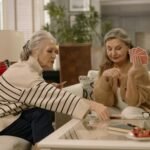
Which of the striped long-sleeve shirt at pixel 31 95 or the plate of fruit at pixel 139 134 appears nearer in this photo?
the plate of fruit at pixel 139 134

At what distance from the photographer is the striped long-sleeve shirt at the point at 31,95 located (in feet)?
7.50

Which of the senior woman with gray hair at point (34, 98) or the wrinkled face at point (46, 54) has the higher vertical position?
the wrinkled face at point (46, 54)

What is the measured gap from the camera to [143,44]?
25.0 ft

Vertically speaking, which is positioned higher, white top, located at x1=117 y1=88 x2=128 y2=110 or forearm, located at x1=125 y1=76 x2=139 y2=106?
forearm, located at x1=125 y1=76 x2=139 y2=106

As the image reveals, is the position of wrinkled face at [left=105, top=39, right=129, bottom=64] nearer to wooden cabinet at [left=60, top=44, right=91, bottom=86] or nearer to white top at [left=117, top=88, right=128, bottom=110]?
white top at [left=117, top=88, right=128, bottom=110]

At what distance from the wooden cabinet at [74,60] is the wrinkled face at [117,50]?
219 centimetres

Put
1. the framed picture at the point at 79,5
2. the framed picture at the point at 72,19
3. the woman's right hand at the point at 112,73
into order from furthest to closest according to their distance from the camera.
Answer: the framed picture at the point at 79,5, the framed picture at the point at 72,19, the woman's right hand at the point at 112,73

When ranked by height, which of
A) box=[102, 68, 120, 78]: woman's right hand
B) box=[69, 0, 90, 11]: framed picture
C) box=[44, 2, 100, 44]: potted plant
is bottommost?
A: box=[102, 68, 120, 78]: woman's right hand

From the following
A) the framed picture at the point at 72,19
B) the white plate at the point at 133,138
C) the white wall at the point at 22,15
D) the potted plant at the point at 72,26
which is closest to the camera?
the white plate at the point at 133,138

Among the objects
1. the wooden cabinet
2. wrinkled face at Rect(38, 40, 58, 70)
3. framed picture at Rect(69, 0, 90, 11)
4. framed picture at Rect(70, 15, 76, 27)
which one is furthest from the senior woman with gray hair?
framed picture at Rect(69, 0, 90, 11)

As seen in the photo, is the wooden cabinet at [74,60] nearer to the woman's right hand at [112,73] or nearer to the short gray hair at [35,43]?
the woman's right hand at [112,73]

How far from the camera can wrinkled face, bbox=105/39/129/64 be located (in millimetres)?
2682

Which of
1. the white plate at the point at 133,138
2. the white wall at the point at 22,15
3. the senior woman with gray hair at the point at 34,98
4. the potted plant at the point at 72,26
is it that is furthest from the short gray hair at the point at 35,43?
the potted plant at the point at 72,26

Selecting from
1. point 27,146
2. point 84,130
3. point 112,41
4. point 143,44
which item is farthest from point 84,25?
point 84,130
